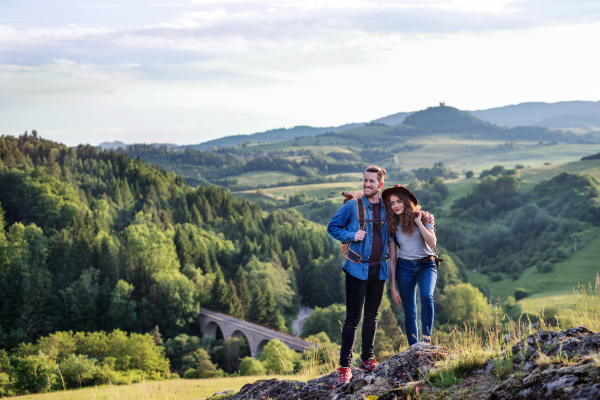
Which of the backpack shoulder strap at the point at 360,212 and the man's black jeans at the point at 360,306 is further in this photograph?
the backpack shoulder strap at the point at 360,212

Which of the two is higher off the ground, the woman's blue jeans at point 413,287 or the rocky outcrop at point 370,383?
the woman's blue jeans at point 413,287

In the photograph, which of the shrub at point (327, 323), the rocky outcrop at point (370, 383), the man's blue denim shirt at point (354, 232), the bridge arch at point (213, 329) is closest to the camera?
the rocky outcrop at point (370, 383)

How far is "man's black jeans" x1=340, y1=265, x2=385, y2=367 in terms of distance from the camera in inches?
275

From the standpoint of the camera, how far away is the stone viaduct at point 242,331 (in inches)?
1869

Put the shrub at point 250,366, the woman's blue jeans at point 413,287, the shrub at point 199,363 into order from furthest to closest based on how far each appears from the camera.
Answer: the shrub at point 199,363, the shrub at point 250,366, the woman's blue jeans at point 413,287

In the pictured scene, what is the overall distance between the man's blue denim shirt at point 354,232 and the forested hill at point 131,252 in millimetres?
54607

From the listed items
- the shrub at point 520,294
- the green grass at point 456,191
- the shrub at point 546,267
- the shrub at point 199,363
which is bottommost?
the shrub at point 520,294

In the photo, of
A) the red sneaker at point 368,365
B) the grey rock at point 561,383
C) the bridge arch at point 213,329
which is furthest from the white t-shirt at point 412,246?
the bridge arch at point 213,329

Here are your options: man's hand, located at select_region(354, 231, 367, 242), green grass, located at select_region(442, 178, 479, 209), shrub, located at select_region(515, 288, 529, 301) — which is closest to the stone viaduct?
man's hand, located at select_region(354, 231, 367, 242)

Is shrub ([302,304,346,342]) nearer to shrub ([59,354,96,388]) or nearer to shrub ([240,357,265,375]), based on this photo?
shrub ([240,357,265,375])

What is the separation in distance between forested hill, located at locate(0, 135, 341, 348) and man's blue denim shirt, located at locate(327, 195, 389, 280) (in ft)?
179

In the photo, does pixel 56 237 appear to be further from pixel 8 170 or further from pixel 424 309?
pixel 424 309

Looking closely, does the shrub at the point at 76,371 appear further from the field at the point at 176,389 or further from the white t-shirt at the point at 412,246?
the white t-shirt at the point at 412,246

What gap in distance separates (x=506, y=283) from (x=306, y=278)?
131 ft
